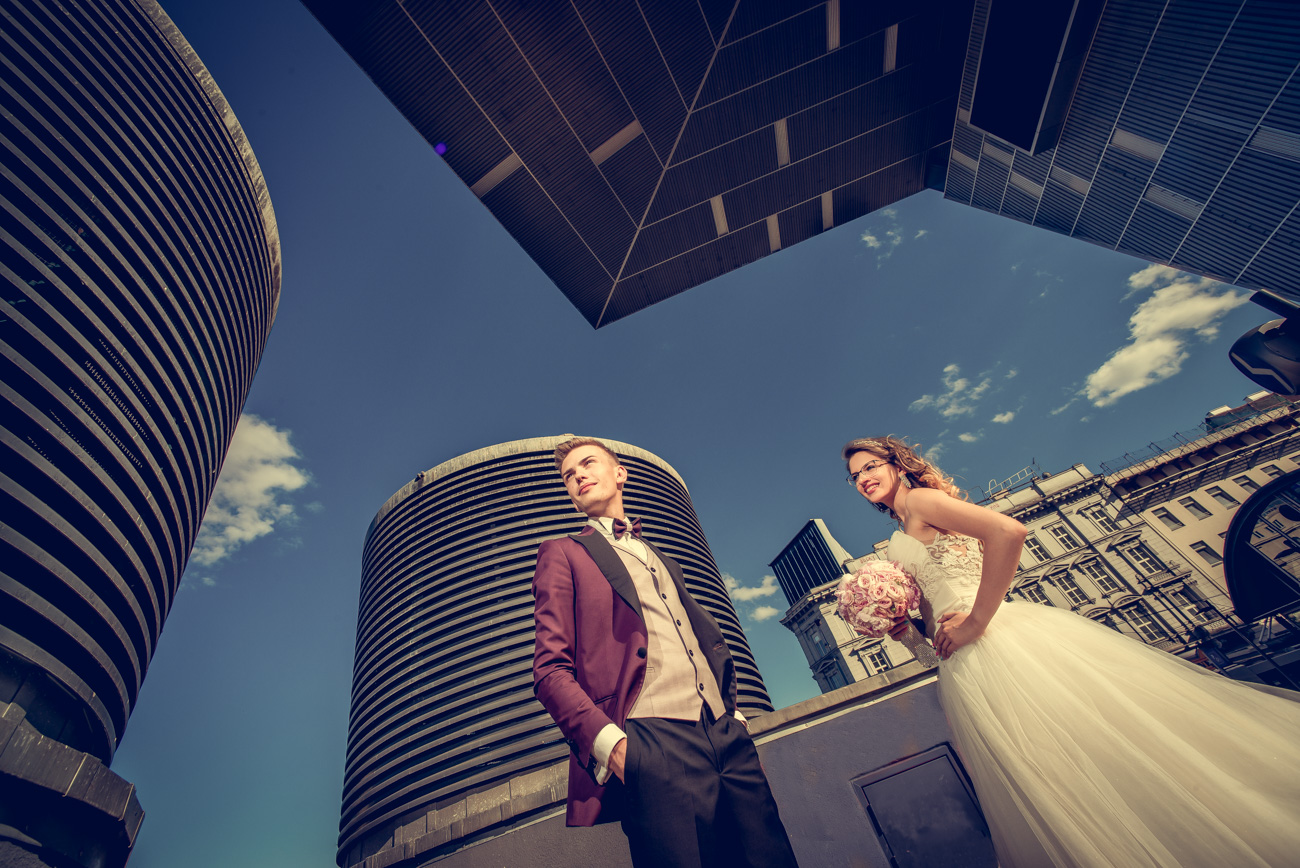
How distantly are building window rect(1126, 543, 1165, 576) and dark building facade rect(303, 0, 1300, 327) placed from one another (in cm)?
3288

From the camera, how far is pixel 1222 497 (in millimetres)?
29062

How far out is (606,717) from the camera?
4.68 feet

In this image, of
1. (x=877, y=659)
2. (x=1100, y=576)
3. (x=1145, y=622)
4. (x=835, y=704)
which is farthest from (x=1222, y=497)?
(x=835, y=704)

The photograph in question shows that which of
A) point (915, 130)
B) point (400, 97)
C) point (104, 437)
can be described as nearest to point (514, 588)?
point (104, 437)

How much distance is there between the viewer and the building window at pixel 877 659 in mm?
35281

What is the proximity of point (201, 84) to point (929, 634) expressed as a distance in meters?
24.4

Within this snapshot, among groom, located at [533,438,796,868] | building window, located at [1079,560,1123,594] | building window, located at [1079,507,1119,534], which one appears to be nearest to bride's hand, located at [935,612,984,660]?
groom, located at [533,438,796,868]

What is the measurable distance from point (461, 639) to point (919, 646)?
24.1 metres

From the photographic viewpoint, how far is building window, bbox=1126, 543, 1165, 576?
93.1 feet

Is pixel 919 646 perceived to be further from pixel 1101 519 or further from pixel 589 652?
pixel 1101 519

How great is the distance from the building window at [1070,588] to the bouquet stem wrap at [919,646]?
37.2m

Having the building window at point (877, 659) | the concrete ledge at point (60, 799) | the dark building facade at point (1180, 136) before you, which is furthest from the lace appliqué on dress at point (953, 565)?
the building window at point (877, 659)

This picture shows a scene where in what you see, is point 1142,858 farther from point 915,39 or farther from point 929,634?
point 915,39

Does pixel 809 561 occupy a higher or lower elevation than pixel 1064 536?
higher
